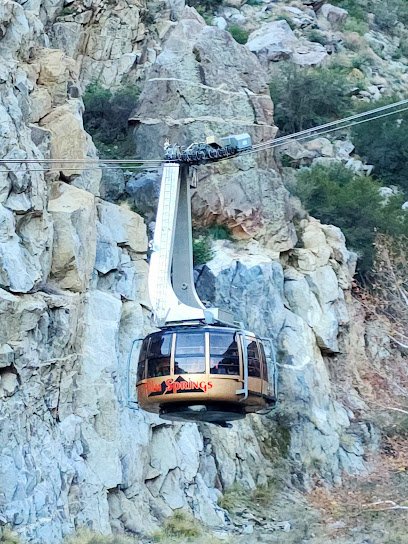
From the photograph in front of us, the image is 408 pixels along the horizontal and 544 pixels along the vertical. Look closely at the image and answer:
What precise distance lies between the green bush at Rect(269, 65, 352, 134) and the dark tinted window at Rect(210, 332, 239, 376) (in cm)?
3440

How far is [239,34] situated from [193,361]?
4138 centimetres

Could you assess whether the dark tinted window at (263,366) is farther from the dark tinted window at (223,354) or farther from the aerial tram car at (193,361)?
the dark tinted window at (223,354)

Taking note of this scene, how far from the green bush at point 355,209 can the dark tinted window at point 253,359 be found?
2163 centimetres

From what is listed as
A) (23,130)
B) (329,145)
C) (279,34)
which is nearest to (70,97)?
(23,130)

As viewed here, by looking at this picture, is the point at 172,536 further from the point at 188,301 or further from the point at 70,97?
the point at 70,97

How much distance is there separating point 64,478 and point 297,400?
9790 mm

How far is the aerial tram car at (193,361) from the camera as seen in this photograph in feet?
52.4

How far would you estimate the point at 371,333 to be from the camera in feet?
117

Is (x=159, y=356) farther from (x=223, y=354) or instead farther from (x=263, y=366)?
(x=263, y=366)

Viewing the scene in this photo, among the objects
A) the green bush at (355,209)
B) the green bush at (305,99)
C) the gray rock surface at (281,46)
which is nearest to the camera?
the green bush at (355,209)

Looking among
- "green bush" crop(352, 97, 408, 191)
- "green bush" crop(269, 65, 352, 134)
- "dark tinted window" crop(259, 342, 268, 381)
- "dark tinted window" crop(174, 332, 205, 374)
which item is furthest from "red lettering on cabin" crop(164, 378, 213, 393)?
"green bush" crop(269, 65, 352, 134)

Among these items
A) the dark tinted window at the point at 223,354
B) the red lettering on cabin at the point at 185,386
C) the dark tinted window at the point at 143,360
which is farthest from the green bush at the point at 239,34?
the red lettering on cabin at the point at 185,386

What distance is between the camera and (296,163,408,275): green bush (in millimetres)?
38625

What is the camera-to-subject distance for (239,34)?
55312mm
